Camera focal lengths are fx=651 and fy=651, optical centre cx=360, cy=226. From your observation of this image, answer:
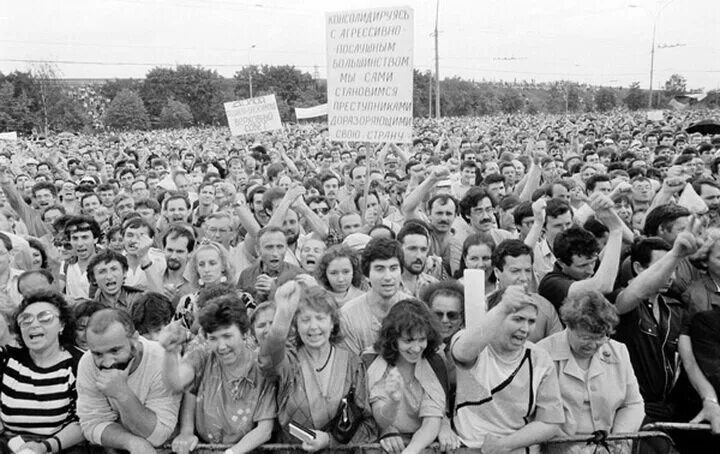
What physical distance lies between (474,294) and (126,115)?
195ft

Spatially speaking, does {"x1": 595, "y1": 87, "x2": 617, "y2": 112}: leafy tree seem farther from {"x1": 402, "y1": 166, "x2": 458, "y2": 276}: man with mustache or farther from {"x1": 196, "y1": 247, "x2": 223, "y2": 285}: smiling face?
{"x1": 196, "y1": 247, "x2": 223, "y2": 285}: smiling face

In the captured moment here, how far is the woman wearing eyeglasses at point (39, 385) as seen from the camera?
3.48 m

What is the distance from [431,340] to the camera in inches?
132

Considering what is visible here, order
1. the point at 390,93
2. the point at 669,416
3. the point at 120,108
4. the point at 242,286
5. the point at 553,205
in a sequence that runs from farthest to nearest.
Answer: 1. the point at 120,108
2. the point at 390,93
3. the point at 553,205
4. the point at 242,286
5. the point at 669,416

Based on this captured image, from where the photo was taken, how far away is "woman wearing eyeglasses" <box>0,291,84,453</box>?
3.48 metres

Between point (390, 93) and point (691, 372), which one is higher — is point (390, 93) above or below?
above

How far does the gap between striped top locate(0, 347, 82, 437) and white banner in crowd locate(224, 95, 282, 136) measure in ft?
37.6

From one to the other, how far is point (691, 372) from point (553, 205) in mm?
2015

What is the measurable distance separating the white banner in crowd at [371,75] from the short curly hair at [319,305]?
128 inches

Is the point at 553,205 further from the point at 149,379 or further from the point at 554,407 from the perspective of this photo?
the point at 149,379

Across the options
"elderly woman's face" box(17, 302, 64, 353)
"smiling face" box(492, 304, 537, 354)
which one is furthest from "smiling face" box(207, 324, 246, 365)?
"smiling face" box(492, 304, 537, 354)

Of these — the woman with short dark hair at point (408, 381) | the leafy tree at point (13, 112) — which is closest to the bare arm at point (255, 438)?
the woman with short dark hair at point (408, 381)

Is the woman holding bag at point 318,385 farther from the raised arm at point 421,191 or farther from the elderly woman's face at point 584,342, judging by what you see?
the raised arm at point 421,191

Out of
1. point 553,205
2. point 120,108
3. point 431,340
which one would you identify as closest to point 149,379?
point 431,340
